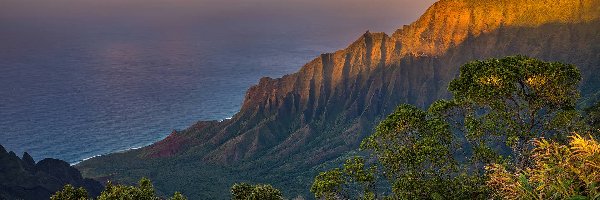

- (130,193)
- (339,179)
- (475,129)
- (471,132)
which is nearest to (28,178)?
(130,193)

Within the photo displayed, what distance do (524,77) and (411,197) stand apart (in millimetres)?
12275

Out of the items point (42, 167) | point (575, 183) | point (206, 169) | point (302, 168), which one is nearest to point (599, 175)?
point (575, 183)

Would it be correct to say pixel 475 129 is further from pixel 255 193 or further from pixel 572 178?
pixel 572 178

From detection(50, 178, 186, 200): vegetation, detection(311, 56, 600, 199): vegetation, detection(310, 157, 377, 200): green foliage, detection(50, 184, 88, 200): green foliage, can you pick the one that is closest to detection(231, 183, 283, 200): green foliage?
detection(310, 157, 377, 200): green foliage

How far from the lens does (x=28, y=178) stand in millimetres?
130750

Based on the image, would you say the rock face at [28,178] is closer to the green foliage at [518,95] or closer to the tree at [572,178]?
the green foliage at [518,95]

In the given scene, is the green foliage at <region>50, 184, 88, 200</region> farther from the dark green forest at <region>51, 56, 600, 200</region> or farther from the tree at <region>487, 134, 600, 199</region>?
the tree at <region>487, 134, 600, 199</region>

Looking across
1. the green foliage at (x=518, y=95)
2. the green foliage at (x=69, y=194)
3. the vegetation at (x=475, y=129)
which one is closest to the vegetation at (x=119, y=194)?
the green foliage at (x=69, y=194)

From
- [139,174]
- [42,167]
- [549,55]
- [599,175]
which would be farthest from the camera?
[139,174]

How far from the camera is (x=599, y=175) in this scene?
2061 centimetres

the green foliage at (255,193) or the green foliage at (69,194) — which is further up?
the green foliage at (69,194)

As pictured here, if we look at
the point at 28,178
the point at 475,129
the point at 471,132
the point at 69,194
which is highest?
the point at 475,129

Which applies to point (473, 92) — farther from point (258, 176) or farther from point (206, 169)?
point (206, 169)

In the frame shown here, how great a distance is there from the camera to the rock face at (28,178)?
4914 inches
